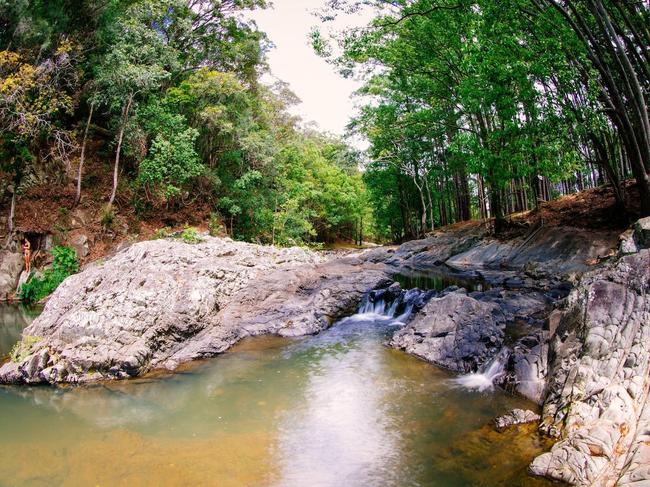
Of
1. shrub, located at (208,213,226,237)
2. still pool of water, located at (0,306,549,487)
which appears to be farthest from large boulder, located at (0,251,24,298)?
still pool of water, located at (0,306,549,487)

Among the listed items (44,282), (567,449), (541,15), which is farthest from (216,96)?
(567,449)

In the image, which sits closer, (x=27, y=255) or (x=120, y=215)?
(x=27, y=255)

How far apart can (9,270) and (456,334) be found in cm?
Answer: 1855

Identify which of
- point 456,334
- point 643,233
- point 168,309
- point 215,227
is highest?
point 215,227

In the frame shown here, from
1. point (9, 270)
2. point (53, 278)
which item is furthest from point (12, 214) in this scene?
point (53, 278)

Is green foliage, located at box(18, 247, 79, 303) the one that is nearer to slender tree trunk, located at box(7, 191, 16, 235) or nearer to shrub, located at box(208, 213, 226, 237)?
slender tree trunk, located at box(7, 191, 16, 235)

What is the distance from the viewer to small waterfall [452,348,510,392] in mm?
7312

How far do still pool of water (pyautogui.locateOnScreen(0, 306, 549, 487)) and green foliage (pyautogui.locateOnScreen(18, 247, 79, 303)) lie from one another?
1155 centimetres

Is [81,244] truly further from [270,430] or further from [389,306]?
[270,430]

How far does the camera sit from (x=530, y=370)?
22.3 ft

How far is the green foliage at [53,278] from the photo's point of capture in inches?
688

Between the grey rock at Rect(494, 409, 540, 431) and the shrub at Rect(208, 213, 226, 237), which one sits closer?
the grey rock at Rect(494, 409, 540, 431)

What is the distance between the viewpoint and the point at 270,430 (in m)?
6.26

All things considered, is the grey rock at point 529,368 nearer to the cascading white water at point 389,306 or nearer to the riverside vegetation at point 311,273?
the riverside vegetation at point 311,273
